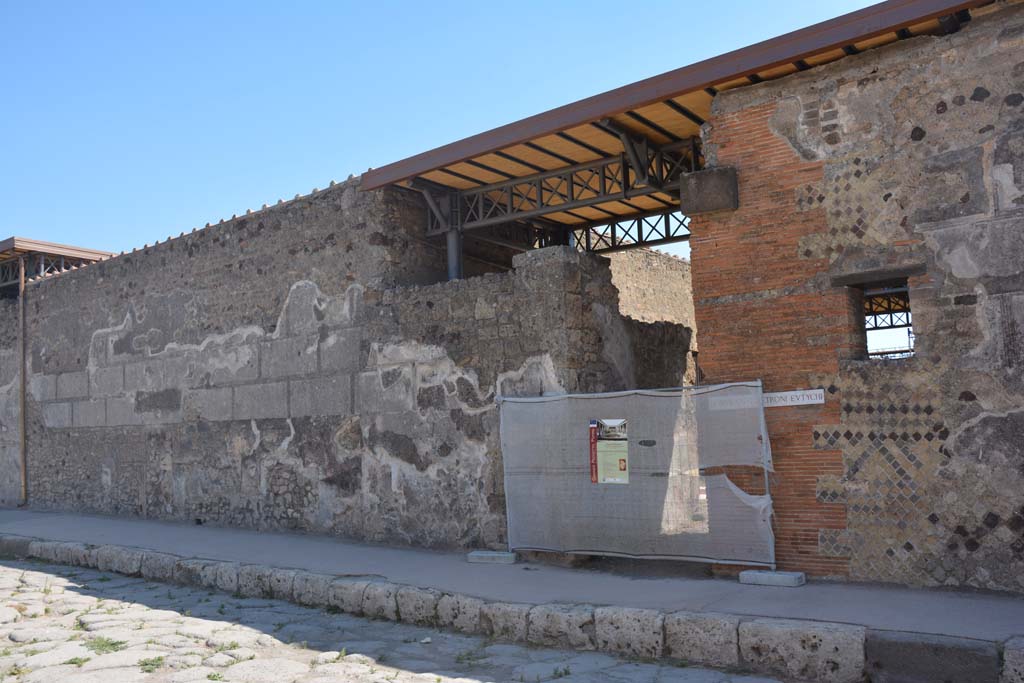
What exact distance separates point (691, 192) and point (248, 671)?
476 centimetres

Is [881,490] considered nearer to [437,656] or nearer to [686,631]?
[686,631]

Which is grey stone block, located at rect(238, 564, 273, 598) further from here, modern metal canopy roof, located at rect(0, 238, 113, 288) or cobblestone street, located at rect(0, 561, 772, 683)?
modern metal canopy roof, located at rect(0, 238, 113, 288)

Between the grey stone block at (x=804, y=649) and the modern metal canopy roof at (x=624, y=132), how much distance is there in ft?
12.9

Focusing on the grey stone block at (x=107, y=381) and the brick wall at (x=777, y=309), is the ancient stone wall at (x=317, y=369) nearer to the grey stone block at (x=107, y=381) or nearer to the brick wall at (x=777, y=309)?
the grey stone block at (x=107, y=381)

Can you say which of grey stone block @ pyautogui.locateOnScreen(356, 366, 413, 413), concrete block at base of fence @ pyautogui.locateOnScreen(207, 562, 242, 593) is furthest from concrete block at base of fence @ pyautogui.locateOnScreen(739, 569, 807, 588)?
concrete block at base of fence @ pyautogui.locateOnScreen(207, 562, 242, 593)

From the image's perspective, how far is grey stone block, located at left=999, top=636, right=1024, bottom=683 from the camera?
4.29 m

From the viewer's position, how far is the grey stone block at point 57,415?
1290 cm

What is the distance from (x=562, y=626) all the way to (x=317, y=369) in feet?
16.3

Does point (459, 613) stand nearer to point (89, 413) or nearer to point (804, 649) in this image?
point (804, 649)

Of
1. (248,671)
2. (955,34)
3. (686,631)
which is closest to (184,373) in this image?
(248,671)

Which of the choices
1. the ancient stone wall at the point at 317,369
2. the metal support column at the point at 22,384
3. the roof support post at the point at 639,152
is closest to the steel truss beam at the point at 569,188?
the roof support post at the point at 639,152

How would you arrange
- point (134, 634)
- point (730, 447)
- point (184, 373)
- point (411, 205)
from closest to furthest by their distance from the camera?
point (134, 634) < point (730, 447) < point (411, 205) < point (184, 373)

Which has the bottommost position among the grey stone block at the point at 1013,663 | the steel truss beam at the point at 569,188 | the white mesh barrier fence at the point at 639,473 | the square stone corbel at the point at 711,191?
the grey stone block at the point at 1013,663

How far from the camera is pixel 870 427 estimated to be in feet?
20.1
